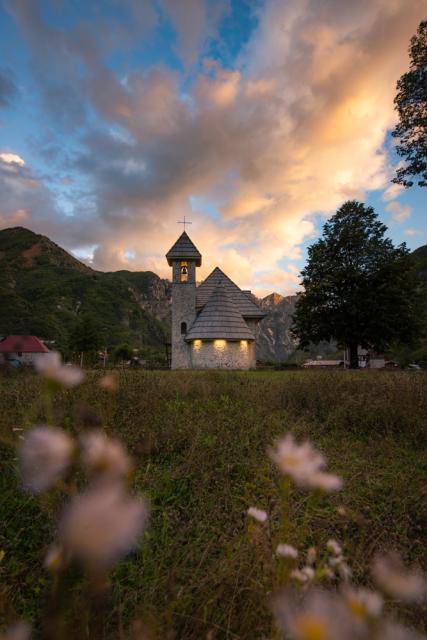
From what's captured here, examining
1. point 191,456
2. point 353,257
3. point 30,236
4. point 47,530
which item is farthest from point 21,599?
point 30,236

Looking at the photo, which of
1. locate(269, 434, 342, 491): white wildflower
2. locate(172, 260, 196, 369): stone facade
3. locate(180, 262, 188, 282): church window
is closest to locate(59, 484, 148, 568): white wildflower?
locate(269, 434, 342, 491): white wildflower

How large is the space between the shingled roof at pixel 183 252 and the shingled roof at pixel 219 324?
4.54 meters

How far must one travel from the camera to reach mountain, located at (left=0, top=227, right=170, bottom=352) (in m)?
79.2

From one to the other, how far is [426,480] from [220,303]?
69.6ft

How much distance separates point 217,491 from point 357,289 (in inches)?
887

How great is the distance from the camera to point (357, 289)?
77.5ft

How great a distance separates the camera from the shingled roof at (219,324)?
926 inches

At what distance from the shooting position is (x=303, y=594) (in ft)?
3.95

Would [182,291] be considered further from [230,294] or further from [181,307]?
[230,294]

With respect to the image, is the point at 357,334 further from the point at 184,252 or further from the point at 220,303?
the point at 184,252

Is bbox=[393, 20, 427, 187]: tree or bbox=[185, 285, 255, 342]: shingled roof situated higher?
bbox=[393, 20, 427, 187]: tree

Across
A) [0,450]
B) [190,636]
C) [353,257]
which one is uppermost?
[353,257]

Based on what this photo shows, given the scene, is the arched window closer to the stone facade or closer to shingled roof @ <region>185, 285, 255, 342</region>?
the stone facade

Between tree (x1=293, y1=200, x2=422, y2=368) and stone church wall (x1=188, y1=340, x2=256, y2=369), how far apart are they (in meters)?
4.40
